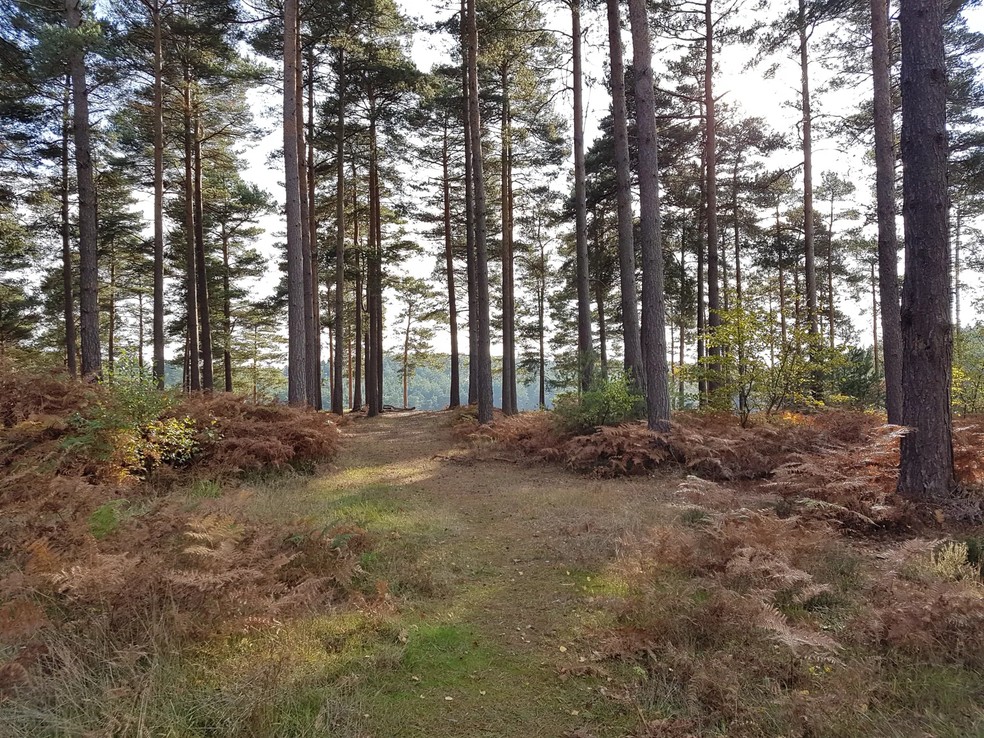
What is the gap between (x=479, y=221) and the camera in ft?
44.3

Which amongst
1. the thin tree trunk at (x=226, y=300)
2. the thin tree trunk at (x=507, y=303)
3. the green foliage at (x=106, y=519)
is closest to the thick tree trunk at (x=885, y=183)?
the thin tree trunk at (x=507, y=303)

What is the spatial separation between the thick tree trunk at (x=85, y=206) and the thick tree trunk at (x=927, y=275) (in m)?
12.9

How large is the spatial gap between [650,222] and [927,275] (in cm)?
474

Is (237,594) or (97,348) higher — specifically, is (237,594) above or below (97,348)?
below

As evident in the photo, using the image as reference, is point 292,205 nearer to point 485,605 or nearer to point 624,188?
point 624,188

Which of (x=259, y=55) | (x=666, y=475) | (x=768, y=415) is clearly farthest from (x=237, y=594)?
(x=259, y=55)

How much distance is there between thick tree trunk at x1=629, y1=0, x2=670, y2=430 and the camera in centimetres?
909

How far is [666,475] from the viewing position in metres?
8.29

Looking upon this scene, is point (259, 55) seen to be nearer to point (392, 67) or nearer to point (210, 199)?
point (392, 67)

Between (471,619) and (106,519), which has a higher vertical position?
(106,519)

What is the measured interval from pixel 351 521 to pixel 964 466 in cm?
675

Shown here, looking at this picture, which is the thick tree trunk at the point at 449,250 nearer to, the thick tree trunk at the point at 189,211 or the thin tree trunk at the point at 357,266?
the thin tree trunk at the point at 357,266

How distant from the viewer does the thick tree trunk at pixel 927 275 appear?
16.5 feet

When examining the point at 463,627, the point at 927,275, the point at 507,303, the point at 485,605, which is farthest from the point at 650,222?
the point at 507,303
